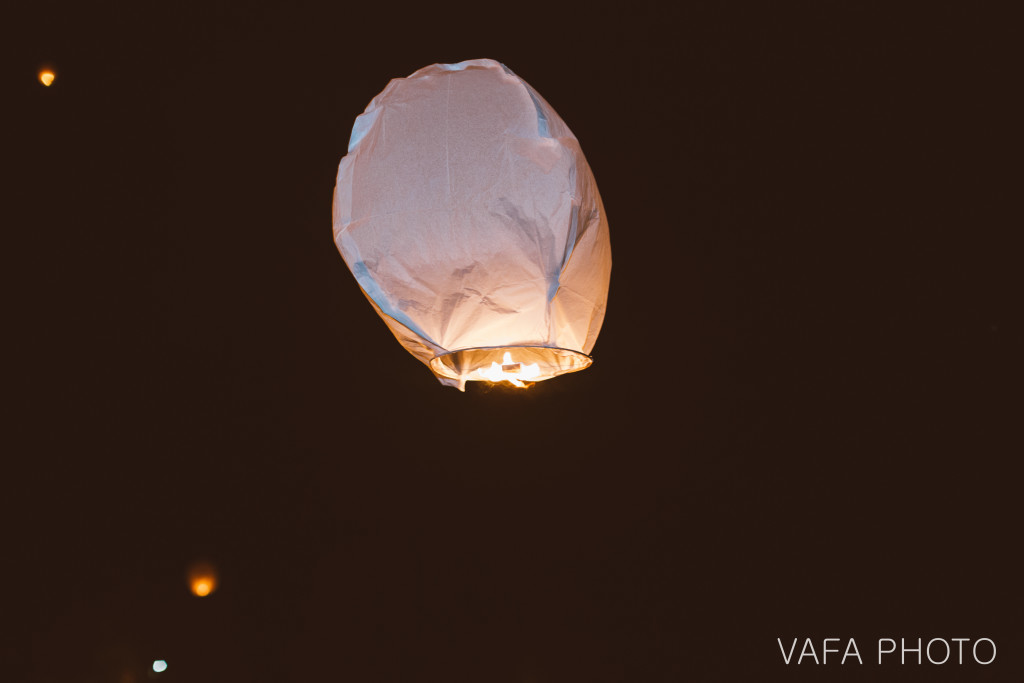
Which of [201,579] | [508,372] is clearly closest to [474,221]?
[508,372]

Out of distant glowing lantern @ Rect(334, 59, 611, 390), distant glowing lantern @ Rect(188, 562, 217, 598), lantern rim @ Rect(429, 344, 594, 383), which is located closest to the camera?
distant glowing lantern @ Rect(334, 59, 611, 390)

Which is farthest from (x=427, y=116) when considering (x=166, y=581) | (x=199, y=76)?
(x=166, y=581)

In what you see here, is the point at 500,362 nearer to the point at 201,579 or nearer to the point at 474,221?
the point at 474,221

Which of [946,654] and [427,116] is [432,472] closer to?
[427,116]

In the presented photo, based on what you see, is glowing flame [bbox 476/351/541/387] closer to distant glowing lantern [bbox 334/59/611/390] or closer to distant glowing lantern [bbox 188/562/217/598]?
distant glowing lantern [bbox 334/59/611/390]

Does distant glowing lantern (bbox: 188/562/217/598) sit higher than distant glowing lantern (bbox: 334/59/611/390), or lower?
lower

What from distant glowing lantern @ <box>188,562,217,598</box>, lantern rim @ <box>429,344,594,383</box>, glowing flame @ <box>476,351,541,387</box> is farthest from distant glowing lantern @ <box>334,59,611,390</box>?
distant glowing lantern @ <box>188,562,217,598</box>
